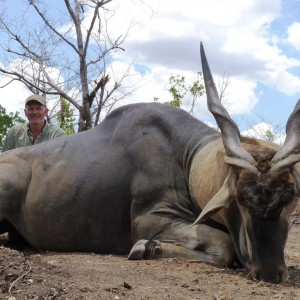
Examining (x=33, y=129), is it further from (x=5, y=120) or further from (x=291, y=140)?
(x=5, y=120)

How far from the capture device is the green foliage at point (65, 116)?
21406mm

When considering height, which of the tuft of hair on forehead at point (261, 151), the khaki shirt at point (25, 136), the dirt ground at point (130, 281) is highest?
the khaki shirt at point (25, 136)

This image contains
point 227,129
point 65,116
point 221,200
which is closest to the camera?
point 221,200

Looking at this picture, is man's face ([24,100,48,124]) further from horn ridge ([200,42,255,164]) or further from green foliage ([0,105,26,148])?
green foliage ([0,105,26,148])

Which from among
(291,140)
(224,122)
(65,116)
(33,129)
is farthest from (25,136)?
(65,116)

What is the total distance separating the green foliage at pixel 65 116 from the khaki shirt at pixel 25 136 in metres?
13.4

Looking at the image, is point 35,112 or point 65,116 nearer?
point 35,112

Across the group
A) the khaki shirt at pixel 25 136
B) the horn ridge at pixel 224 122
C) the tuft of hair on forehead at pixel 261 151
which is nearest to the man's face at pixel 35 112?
the khaki shirt at pixel 25 136

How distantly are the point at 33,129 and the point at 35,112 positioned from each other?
209 mm

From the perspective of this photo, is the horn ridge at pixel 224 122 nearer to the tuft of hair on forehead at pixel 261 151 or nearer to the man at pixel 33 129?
the tuft of hair on forehead at pixel 261 151

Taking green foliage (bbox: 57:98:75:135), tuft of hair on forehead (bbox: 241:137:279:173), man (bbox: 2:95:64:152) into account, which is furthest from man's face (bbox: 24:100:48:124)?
green foliage (bbox: 57:98:75:135)

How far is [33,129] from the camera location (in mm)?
7641

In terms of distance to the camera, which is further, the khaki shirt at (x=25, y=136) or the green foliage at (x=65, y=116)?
the green foliage at (x=65, y=116)

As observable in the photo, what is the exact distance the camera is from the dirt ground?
3.25 m
